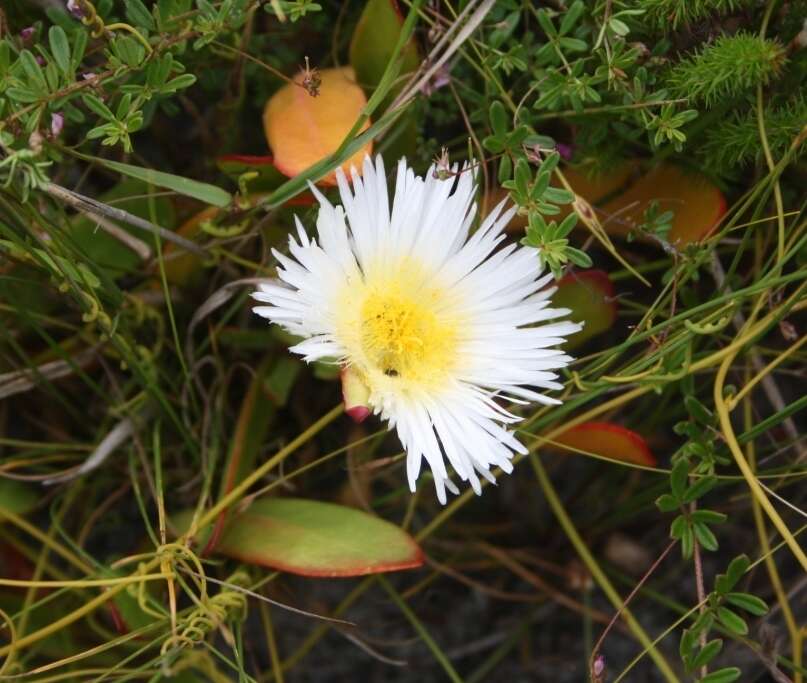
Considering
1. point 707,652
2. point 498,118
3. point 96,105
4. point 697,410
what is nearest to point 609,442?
point 697,410

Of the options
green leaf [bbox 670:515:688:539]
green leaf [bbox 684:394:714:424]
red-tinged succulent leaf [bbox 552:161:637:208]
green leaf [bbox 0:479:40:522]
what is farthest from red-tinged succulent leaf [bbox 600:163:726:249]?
green leaf [bbox 0:479:40:522]

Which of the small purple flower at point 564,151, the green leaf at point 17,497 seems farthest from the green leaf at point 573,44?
the green leaf at point 17,497

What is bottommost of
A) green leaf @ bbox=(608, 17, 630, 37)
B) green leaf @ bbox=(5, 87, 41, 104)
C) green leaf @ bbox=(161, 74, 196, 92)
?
green leaf @ bbox=(5, 87, 41, 104)

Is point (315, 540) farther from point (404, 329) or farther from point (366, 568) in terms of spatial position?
point (404, 329)

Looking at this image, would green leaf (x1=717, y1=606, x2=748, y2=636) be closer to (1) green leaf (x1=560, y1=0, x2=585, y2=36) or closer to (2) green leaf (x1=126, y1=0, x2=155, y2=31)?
(1) green leaf (x1=560, y1=0, x2=585, y2=36)

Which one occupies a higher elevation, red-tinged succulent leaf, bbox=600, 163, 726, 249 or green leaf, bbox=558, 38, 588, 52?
green leaf, bbox=558, 38, 588, 52

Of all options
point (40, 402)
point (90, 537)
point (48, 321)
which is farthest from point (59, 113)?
point (90, 537)
